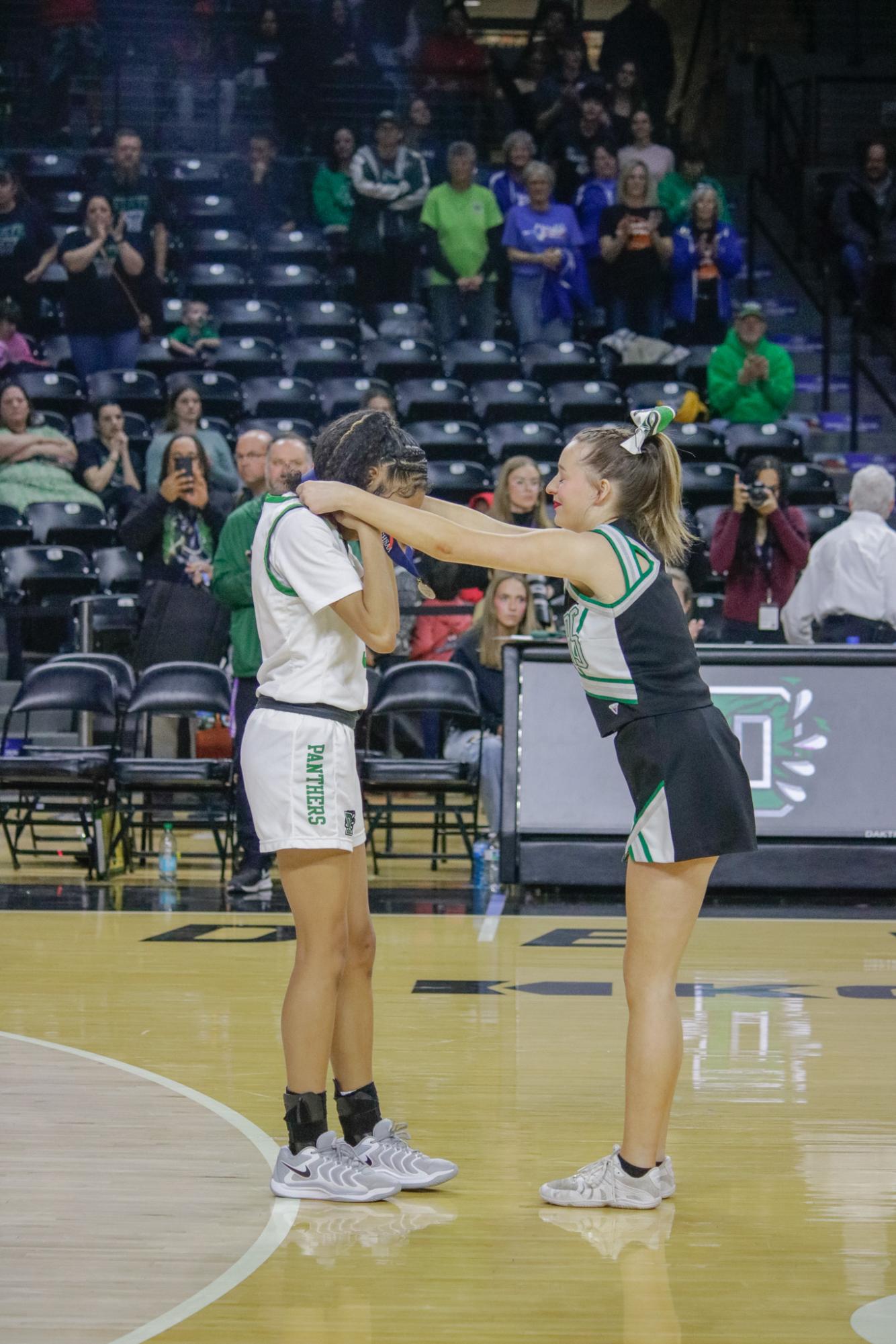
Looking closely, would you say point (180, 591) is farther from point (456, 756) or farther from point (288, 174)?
point (288, 174)

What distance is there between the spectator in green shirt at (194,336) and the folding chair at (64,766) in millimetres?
4490

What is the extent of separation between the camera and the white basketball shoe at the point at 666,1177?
11.5ft

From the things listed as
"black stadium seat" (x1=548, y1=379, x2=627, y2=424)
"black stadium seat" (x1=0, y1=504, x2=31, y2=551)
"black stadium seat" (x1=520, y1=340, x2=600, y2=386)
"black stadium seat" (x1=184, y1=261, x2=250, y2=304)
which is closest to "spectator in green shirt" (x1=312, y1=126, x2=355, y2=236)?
"black stadium seat" (x1=184, y1=261, x2=250, y2=304)

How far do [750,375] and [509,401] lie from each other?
173 centimetres

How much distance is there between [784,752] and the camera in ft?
26.0

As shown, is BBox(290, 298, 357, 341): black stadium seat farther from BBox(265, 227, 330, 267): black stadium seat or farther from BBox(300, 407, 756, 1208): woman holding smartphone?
BBox(300, 407, 756, 1208): woman holding smartphone

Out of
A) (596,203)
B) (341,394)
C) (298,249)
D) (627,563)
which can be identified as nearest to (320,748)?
(627,563)

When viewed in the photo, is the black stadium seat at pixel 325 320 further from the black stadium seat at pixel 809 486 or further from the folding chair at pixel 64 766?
the folding chair at pixel 64 766

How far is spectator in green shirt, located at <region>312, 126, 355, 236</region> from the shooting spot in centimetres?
1400

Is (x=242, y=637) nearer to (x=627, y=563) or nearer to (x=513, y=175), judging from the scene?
(x=627, y=563)

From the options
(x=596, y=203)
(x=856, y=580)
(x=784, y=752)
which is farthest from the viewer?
(x=596, y=203)

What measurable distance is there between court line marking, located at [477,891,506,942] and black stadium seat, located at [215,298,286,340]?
6784mm

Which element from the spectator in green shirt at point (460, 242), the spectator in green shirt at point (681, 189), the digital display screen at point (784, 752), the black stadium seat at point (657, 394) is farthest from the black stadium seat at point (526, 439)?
the digital display screen at point (784, 752)

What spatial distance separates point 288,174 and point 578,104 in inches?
100
